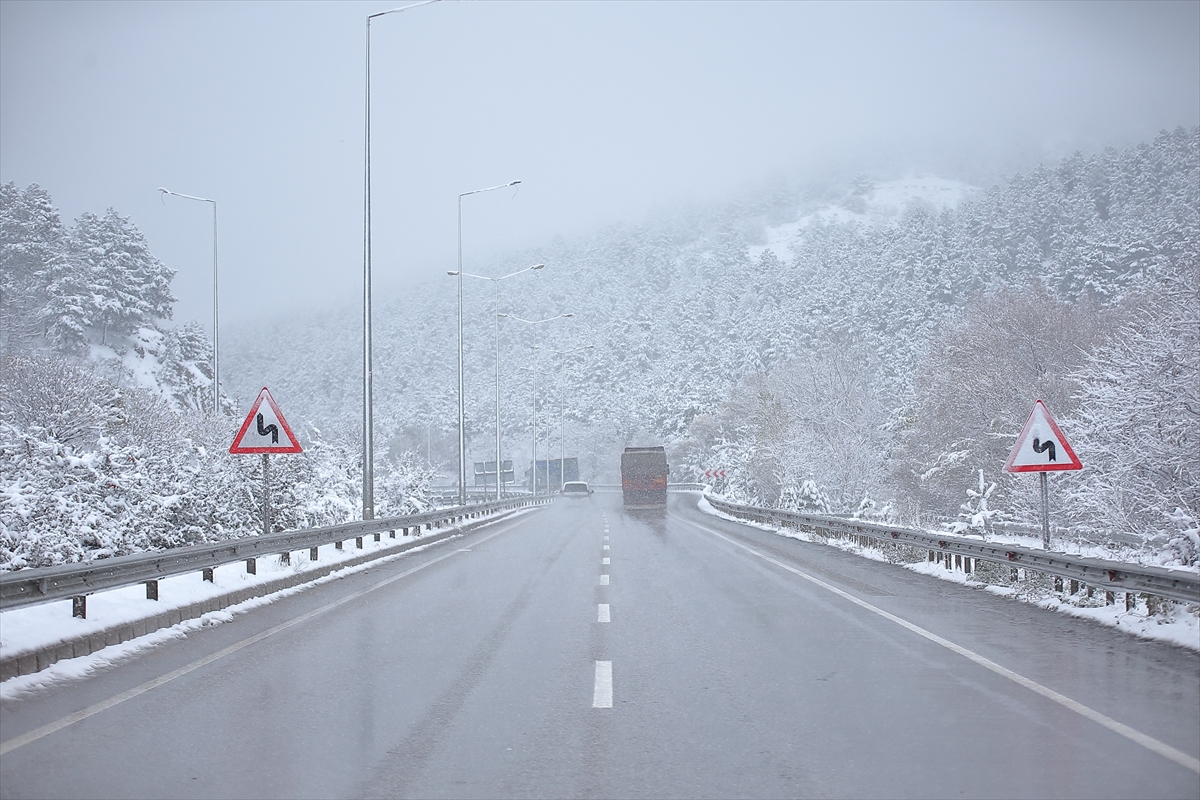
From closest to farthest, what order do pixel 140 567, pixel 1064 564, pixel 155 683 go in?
pixel 155 683, pixel 140 567, pixel 1064 564

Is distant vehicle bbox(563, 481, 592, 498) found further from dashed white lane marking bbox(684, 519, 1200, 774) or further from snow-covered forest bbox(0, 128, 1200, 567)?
dashed white lane marking bbox(684, 519, 1200, 774)

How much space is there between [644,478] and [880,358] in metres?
40.0

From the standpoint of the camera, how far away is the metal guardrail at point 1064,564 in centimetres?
952

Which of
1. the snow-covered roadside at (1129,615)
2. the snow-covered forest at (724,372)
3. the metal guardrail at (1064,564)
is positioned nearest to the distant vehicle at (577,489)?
the snow-covered forest at (724,372)

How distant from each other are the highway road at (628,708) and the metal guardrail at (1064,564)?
22.7 inches

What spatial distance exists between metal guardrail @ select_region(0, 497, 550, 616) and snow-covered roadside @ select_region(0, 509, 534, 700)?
26cm

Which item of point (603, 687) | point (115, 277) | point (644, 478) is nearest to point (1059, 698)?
point (603, 687)

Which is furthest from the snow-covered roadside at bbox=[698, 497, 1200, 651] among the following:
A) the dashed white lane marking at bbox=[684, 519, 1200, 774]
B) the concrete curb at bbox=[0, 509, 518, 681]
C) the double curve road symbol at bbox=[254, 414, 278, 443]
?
the double curve road symbol at bbox=[254, 414, 278, 443]

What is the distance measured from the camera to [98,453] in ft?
57.9

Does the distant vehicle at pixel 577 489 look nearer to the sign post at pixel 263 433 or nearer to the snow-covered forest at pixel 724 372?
the snow-covered forest at pixel 724 372

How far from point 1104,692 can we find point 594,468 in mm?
130892

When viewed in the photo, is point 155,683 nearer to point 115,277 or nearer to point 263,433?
point 263,433

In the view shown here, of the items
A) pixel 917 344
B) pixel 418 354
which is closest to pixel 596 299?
pixel 418 354

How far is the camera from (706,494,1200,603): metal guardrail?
9518 millimetres
